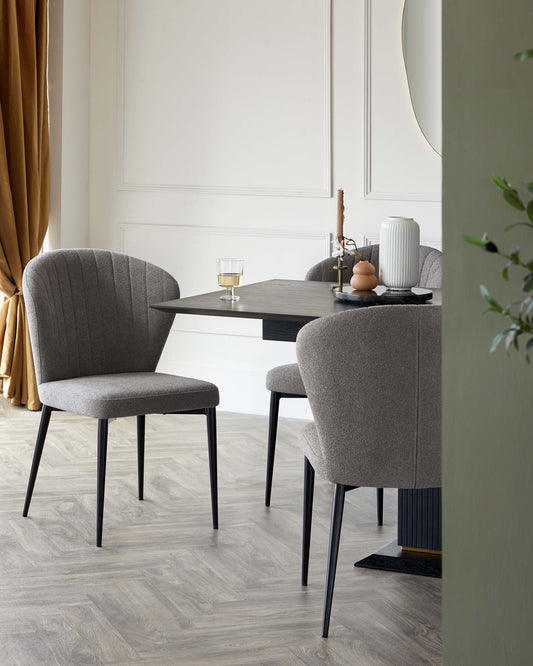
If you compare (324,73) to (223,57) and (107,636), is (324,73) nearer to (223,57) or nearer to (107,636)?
(223,57)

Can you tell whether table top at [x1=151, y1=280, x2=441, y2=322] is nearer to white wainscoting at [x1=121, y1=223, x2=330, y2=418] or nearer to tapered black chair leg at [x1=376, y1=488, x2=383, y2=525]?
tapered black chair leg at [x1=376, y1=488, x2=383, y2=525]

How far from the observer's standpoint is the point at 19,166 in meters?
A: 4.98

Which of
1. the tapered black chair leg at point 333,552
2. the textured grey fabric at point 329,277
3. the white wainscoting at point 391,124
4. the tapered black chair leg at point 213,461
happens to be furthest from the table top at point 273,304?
the white wainscoting at point 391,124

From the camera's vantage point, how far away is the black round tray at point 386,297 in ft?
10.1

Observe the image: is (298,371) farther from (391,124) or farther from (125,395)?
(391,124)

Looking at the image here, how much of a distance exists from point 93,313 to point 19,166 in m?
1.73

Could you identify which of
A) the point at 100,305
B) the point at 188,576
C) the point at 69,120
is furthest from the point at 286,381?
the point at 69,120

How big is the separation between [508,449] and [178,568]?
175 centimetres

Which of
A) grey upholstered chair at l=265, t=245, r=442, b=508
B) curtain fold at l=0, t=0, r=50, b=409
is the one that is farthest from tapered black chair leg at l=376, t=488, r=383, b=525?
curtain fold at l=0, t=0, r=50, b=409

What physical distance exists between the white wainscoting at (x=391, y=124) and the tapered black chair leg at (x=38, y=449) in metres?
2.10

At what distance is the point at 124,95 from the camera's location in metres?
5.27

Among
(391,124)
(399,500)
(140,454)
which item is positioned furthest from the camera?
(391,124)

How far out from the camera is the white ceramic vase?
309 centimetres

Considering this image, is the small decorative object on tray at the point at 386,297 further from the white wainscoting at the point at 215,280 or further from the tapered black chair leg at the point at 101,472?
the white wainscoting at the point at 215,280
